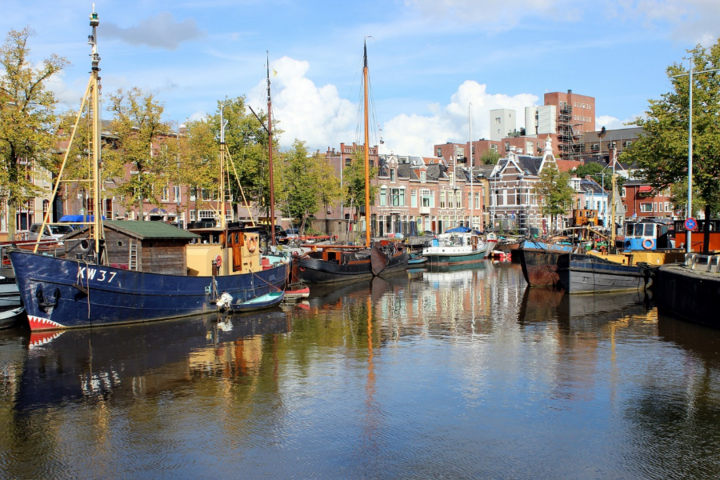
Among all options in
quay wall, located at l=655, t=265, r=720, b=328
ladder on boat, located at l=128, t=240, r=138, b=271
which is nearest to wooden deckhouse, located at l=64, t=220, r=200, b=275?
ladder on boat, located at l=128, t=240, r=138, b=271

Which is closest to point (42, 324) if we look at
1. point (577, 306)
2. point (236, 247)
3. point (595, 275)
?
point (236, 247)

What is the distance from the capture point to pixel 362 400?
16.9m

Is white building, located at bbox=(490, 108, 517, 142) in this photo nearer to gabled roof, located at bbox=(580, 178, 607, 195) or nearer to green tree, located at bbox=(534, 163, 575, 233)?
gabled roof, located at bbox=(580, 178, 607, 195)

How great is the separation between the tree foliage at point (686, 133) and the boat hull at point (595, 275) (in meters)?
6.04

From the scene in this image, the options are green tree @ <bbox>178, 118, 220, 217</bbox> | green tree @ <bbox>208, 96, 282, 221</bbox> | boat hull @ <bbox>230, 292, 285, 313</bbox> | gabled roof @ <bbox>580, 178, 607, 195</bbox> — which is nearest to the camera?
boat hull @ <bbox>230, 292, 285, 313</bbox>

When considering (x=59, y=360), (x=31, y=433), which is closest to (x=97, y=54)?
(x=59, y=360)

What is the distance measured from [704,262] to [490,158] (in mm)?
103663

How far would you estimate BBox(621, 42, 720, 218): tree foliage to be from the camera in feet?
127

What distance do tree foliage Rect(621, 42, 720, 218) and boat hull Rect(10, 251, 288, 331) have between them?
1084 inches

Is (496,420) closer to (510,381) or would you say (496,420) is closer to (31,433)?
(510,381)

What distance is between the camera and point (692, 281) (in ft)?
92.8

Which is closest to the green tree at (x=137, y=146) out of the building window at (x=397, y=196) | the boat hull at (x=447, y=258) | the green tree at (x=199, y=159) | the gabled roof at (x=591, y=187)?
the green tree at (x=199, y=159)

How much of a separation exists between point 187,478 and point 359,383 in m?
7.16

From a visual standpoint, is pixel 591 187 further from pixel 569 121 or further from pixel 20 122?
pixel 20 122
